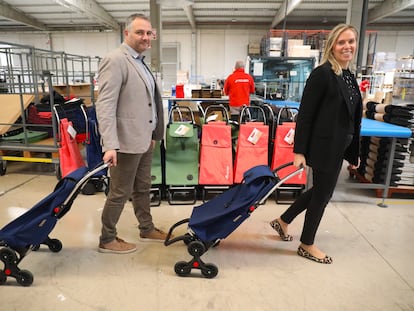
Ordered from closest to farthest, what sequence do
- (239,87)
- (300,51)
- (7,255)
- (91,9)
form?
(7,255) → (239,87) → (300,51) → (91,9)

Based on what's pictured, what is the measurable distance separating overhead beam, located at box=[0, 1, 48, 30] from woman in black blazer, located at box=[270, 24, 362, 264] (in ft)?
41.1

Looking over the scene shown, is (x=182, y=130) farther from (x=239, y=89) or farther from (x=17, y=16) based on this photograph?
(x=17, y=16)

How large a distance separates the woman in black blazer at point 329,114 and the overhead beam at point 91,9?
31.0ft

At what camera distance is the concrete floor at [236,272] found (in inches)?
72.4

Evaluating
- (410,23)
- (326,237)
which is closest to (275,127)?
(326,237)

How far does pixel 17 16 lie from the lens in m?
11.6

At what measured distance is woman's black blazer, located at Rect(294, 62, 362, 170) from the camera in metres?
1.94

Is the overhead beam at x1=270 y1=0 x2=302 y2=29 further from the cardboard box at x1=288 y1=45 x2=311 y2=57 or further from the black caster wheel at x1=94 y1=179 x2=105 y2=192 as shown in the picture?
the black caster wheel at x1=94 y1=179 x2=105 y2=192

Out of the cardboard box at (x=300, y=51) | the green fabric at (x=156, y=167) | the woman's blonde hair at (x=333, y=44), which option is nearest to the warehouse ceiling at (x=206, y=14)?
the cardboard box at (x=300, y=51)

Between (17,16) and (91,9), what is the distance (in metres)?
3.41

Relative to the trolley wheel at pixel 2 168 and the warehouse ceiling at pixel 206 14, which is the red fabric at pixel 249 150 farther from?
the warehouse ceiling at pixel 206 14

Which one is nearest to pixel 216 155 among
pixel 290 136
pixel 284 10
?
pixel 290 136

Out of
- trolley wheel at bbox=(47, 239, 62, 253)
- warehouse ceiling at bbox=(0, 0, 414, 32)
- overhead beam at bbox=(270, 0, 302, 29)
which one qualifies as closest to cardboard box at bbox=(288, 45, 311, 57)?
overhead beam at bbox=(270, 0, 302, 29)

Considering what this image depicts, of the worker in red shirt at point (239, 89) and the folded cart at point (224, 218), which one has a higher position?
the worker in red shirt at point (239, 89)
